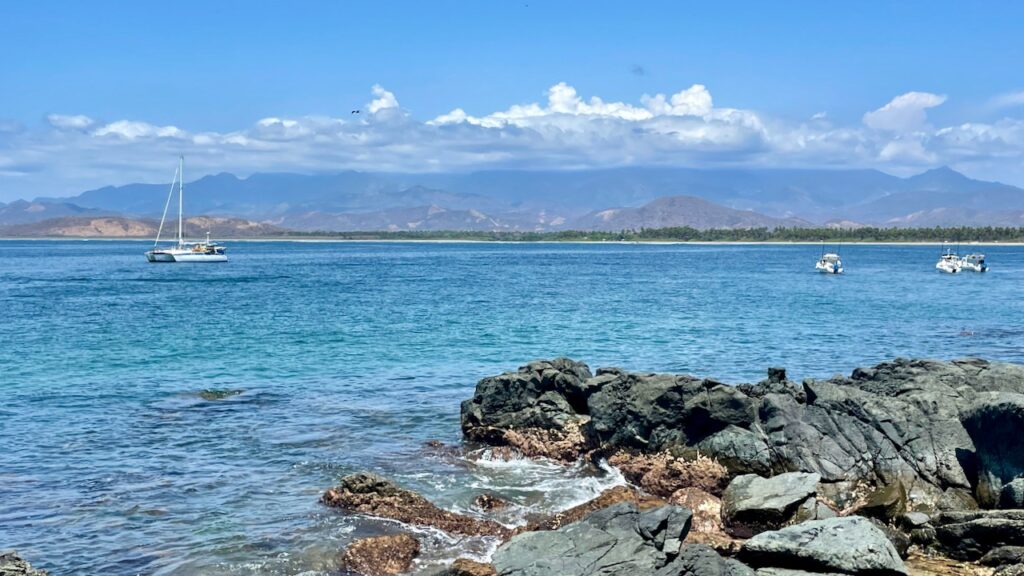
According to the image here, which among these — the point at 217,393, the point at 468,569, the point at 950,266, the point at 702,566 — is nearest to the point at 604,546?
the point at 702,566

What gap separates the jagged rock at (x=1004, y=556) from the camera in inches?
597

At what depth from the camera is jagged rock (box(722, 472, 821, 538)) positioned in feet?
57.4

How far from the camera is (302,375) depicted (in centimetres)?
3656

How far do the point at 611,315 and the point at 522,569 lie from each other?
45.9 metres

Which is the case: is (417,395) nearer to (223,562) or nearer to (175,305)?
(223,562)

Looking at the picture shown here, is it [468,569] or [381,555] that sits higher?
[468,569]

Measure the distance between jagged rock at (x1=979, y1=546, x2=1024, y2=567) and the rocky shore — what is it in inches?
1.2

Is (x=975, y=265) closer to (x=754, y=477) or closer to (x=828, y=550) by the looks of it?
(x=754, y=477)

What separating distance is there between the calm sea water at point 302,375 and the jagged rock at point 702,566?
482 centimetres

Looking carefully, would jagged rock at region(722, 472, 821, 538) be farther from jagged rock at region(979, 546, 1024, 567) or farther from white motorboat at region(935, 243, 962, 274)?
white motorboat at region(935, 243, 962, 274)

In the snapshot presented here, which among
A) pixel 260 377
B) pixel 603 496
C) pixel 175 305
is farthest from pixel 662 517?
pixel 175 305

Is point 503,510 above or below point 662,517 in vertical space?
below

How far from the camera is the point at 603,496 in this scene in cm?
1945

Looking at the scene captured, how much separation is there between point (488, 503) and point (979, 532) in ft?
32.3
